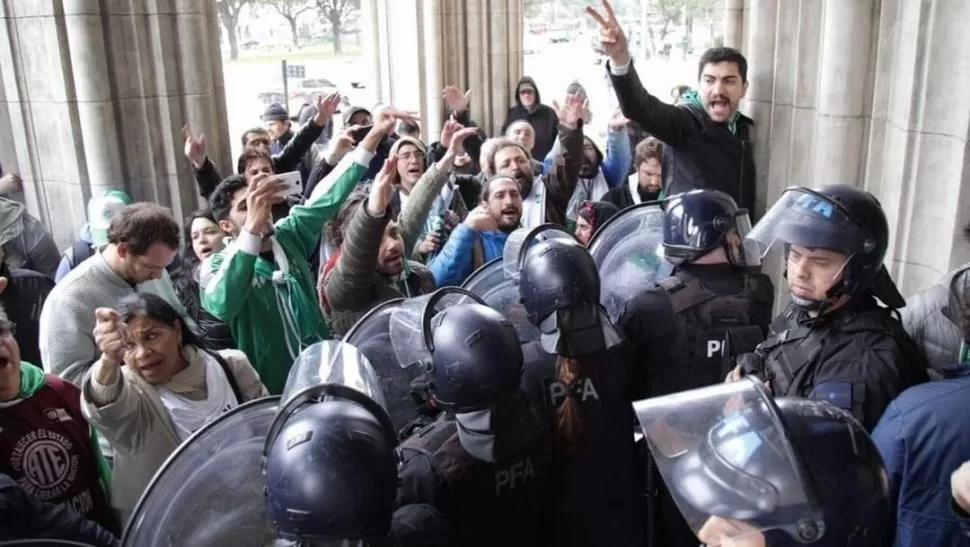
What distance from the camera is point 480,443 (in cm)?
179

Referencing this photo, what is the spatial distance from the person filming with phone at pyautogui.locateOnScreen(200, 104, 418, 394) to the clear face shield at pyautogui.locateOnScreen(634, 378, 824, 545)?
178cm


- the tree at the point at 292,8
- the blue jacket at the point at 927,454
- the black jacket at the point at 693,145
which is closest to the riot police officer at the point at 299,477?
the blue jacket at the point at 927,454

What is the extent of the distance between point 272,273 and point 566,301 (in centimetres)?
128

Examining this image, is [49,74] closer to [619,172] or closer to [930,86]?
[619,172]

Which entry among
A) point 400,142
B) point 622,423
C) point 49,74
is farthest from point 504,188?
point 49,74

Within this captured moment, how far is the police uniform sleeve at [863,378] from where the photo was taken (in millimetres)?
1771

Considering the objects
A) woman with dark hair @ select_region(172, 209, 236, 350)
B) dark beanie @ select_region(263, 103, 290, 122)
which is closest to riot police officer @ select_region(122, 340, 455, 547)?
woman with dark hair @ select_region(172, 209, 236, 350)

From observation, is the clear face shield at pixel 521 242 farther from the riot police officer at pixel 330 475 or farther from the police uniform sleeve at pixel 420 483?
the riot police officer at pixel 330 475

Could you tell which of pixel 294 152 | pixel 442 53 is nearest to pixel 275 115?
pixel 294 152

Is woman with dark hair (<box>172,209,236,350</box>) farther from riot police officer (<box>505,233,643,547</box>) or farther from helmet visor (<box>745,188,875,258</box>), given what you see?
helmet visor (<box>745,188,875,258</box>)

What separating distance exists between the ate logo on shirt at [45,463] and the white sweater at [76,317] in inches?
12.1

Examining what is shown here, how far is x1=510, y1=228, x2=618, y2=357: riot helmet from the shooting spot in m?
2.10

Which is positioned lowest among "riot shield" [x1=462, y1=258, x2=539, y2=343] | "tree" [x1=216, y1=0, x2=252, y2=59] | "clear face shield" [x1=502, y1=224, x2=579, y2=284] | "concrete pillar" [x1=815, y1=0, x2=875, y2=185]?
Answer: "riot shield" [x1=462, y1=258, x2=539, y2=343]

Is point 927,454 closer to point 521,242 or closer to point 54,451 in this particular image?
point 521,242
